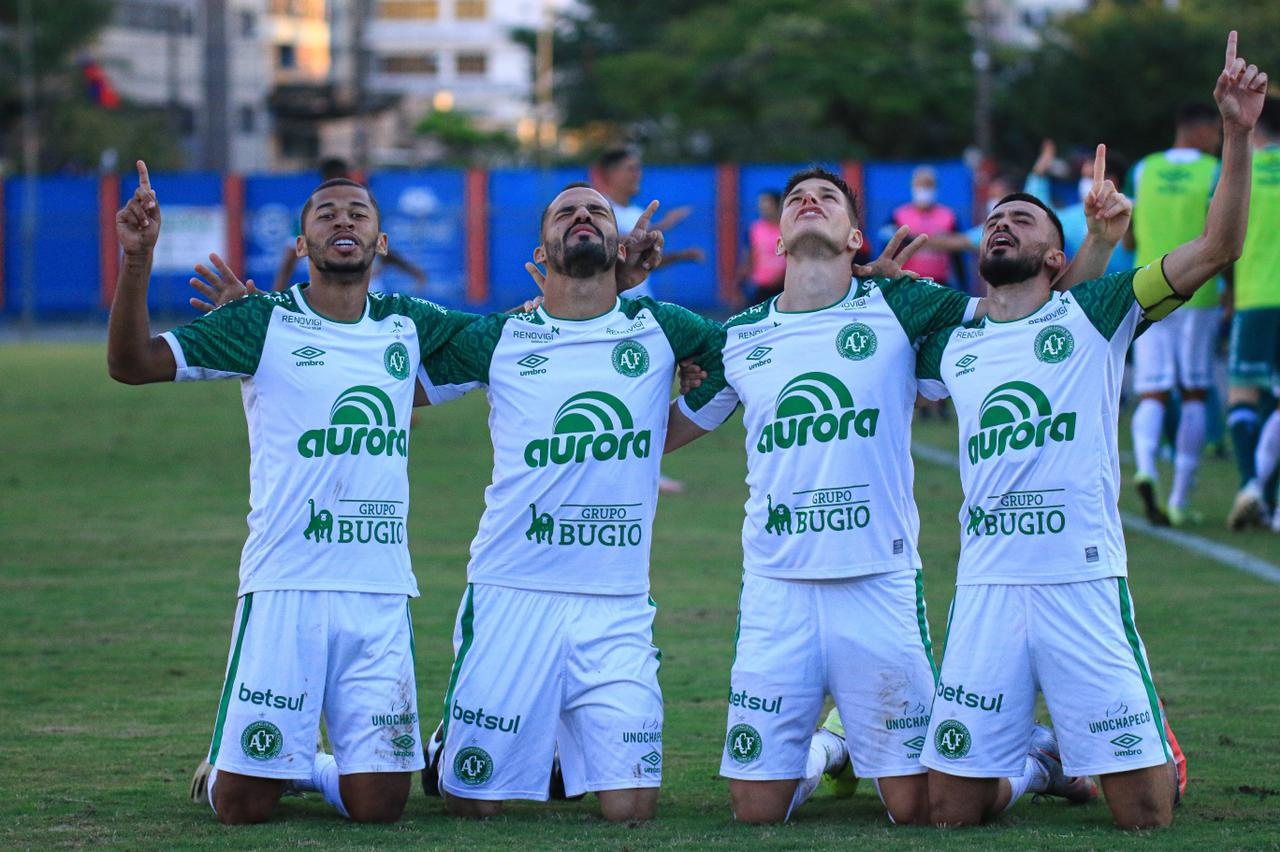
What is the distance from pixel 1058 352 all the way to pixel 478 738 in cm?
220

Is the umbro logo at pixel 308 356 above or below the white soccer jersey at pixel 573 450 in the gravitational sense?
above

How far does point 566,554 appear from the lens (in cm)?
599

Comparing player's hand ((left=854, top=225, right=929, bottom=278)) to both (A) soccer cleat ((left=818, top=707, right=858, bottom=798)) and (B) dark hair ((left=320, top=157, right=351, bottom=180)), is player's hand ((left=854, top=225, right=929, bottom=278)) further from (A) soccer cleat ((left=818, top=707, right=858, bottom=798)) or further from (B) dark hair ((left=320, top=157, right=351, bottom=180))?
(B) dark hair ((left=320, top=157, right=351, bottom=180))

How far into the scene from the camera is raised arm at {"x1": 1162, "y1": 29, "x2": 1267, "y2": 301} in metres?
5.54

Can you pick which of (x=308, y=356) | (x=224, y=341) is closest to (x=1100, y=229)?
(x=308, y=356)

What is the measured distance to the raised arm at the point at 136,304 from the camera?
5.62 metres

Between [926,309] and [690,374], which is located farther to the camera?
[690,374]

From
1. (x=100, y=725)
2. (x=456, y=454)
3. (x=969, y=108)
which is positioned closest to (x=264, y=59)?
(x=969, y=108)

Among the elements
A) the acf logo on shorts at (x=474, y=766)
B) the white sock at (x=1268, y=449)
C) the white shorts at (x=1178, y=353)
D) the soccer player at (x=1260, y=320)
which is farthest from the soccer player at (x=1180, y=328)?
the acf logo on shorts at (x=474, y=766)

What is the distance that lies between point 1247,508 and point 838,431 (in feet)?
20.7

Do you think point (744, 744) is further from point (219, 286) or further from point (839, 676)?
point (219, 286)

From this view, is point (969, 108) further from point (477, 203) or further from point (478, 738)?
point (478, 738)

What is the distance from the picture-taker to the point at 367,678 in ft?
19.1

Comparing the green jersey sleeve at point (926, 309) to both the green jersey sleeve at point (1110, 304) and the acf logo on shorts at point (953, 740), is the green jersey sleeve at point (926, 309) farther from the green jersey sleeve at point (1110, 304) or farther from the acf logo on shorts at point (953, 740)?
the acf logo on shorts at point (953, 740)
